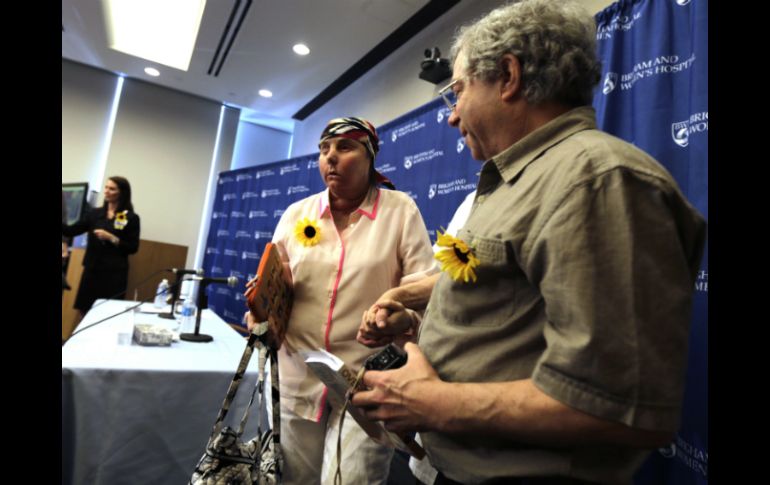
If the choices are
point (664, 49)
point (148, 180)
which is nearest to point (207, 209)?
point (148, 180)

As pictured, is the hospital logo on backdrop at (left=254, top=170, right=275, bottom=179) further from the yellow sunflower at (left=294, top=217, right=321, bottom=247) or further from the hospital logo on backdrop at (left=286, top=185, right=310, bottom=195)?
the yellow sunflower at (left=294, top=217, right=321, bottom=247)

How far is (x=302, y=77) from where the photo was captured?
5.37 metres

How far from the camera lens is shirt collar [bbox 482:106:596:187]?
70cm

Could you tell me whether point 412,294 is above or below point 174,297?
above

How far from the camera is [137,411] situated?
1.48m

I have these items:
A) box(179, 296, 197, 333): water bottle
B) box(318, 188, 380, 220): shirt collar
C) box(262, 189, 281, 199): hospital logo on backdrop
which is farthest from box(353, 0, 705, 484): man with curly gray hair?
box(262, 189, 281, 199): hospital logo on backdrop

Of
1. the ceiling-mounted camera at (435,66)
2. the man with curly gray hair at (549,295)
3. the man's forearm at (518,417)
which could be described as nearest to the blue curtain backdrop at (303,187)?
the ceiling-mounted camera at (435,66)

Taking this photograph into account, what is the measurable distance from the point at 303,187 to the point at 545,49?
174 inches

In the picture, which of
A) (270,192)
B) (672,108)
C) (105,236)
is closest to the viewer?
(672,108)

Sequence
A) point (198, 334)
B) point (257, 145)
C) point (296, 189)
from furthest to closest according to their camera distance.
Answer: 1. point (257, 145)
2. point (296, 189)
3. point (198, 334)

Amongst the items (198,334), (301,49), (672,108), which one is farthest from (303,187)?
(672,108)

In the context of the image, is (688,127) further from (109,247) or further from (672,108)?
(109,247)
